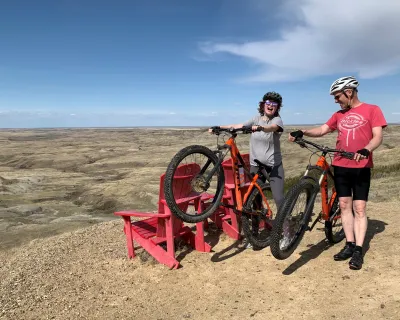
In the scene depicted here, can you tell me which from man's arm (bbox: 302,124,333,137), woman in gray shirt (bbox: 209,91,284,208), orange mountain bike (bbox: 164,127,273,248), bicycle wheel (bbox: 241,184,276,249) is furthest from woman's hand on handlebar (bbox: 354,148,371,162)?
bicycle wheel (bbox: 241,184,276,249)

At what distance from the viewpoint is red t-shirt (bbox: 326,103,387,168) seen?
4410 mm

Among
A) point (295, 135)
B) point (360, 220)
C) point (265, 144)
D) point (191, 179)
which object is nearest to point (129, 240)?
point (191, 179)

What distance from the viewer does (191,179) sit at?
18.4 ft

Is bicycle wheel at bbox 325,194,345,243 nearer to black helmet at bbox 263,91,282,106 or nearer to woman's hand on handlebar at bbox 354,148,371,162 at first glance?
woman's hand on handlebar at bbox 354,148,371,162

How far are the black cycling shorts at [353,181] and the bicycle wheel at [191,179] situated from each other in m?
1.81

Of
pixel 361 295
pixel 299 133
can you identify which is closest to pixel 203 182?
pixel 299 133

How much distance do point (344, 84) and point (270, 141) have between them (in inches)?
57.2

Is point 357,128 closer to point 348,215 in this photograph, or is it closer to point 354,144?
point 354,144

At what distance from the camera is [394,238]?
5.88 meters

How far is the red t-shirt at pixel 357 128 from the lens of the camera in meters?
4.41

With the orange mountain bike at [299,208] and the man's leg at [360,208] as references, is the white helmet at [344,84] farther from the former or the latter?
the man's leg at [360,208]

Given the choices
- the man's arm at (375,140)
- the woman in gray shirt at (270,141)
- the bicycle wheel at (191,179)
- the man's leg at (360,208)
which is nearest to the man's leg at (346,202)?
the man's leg at (360,208)

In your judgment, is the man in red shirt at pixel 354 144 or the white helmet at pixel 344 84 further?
the white helmet at pixel 344 84

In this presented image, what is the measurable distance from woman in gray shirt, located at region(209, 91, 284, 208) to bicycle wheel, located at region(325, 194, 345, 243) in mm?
944
